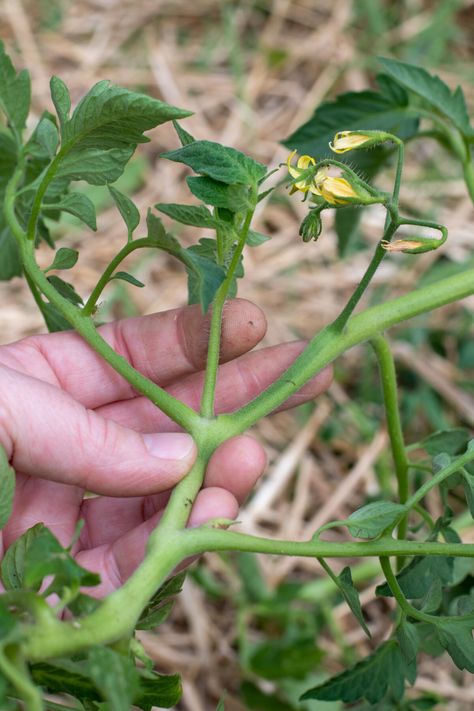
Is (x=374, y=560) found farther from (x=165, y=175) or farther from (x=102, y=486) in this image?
(x=165, y=175)

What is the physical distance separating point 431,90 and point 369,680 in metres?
0.68

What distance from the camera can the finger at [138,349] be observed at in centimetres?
101

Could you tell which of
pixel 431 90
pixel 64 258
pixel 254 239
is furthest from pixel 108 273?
pixel 431 90

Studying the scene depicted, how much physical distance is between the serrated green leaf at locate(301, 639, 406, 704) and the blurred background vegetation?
436 millimetres

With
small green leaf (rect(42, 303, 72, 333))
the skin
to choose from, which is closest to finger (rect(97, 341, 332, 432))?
the skin

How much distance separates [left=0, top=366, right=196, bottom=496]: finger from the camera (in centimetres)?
→ 88

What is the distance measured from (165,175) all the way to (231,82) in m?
0.42

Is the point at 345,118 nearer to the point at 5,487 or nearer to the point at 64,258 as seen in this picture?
the point at 64,258

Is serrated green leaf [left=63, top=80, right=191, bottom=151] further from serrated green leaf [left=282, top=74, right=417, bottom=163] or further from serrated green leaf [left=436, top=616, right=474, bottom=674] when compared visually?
serrated green leaf [left=436, top=616, right=474, bottom=674]

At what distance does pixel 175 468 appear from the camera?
879mm

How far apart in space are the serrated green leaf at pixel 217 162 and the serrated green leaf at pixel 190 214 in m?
0.05

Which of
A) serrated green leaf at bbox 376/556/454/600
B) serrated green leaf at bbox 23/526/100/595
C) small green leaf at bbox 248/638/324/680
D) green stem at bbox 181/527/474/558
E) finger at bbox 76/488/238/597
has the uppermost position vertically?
serrated green leaf at bbox 23/526/100/595

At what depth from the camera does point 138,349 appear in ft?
3.59

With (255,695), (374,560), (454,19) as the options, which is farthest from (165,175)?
(255,695)
